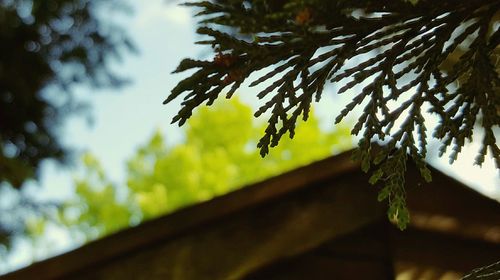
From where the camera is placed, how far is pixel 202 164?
1395cm

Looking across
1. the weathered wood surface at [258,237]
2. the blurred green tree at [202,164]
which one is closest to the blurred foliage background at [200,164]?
the blurred green tree at [202,164]

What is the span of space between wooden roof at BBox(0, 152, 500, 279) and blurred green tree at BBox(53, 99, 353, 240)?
10.2 metres

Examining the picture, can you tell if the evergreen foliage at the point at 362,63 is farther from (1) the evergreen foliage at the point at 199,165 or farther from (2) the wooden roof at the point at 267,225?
(1) the evergreen foliage at the point at 199,165

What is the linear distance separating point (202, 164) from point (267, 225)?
11.2m

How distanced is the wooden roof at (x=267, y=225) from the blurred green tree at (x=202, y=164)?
10.2m

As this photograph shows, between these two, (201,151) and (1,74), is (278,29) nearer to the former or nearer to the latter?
(1,74)

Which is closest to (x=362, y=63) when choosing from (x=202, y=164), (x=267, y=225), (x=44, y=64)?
(x=267, y=225)

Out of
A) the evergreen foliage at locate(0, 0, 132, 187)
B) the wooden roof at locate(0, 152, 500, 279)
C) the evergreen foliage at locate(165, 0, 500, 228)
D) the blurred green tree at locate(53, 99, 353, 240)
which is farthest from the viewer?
the blurred green tree at locate(53, 99, 353, 240)

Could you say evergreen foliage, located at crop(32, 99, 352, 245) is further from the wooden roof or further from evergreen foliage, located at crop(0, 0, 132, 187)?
the wooden roof

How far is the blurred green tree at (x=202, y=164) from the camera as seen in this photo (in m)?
13.7

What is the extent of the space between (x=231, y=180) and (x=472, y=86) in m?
11.9

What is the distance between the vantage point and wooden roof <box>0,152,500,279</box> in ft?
8.80

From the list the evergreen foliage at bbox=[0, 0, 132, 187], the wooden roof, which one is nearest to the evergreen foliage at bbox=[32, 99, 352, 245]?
the evergreen foliage at bbox=[0, 0, 132, 187]

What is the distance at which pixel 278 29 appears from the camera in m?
1.59
